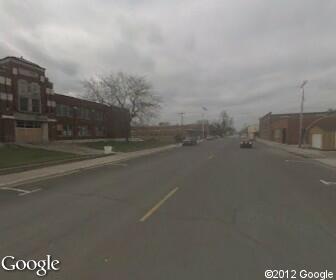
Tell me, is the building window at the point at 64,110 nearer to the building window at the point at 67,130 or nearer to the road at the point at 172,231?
the building window at the point at 67,130

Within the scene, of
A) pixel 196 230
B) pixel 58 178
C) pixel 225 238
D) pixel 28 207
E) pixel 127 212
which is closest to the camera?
pixel 225 238

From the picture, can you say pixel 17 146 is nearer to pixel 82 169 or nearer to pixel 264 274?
pixel 82 169

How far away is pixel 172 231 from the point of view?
6.57 metres

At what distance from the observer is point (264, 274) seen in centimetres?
455

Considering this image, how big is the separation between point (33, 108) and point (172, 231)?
39.8 meters

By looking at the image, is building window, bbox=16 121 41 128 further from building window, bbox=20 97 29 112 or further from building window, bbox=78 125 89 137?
building window, bbox=78 125 89 137

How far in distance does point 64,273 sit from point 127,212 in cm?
371

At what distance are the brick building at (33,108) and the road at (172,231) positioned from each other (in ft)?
97.5

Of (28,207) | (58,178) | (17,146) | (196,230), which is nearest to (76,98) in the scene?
(17,146)

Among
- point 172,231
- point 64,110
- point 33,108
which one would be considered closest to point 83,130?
point 64,110

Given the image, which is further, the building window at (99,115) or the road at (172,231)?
the building window at (99,115)

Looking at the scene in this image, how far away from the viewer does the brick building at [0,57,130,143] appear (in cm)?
3803

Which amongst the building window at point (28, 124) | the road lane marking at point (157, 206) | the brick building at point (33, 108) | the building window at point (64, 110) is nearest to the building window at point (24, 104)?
the brick building at point (33, 108)

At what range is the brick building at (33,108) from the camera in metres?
38.0
